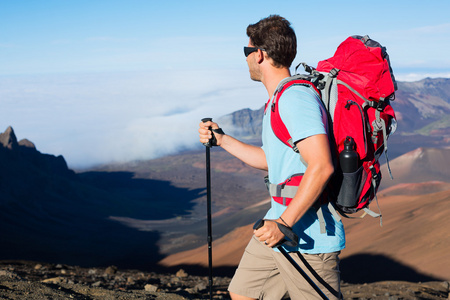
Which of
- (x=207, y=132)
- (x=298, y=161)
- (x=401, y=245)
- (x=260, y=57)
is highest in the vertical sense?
(x=260, y=57)

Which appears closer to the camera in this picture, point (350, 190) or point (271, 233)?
point (271, 233)

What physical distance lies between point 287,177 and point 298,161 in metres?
0.11

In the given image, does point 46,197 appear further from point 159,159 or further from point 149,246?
point 159,159

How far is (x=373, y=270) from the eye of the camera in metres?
16.4

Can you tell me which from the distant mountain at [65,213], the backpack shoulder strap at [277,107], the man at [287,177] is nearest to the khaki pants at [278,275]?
the man at [287,177]

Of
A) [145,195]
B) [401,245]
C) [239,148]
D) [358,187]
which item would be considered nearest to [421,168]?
[145,195]

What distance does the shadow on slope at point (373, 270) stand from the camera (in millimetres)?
14573

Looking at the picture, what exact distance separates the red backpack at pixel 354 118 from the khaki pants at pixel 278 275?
32 cm

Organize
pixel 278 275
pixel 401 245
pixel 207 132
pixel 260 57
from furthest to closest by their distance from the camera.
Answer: pixel 401 245 < pixel 207 132 < pixel 278 275 < pixel 260 57

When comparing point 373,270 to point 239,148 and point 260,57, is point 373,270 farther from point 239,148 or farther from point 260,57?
point 260,57

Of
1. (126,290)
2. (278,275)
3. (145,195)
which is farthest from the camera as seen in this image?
(145,195)

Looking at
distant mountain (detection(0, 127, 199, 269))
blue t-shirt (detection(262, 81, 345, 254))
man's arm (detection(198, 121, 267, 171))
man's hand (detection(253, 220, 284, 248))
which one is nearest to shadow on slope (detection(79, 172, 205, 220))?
distant mountain (detection(0, 127, 199, 269))

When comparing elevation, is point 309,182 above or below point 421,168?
above

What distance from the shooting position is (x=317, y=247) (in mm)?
2609
